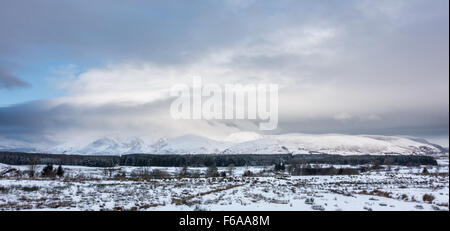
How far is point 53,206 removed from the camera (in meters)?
16.0

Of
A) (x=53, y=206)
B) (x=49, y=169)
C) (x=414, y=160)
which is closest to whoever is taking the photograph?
(x=53, y=206)
